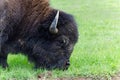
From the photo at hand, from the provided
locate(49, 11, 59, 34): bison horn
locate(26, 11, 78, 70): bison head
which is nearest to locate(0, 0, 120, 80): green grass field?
locate(26, 11, 78, 70): bison head

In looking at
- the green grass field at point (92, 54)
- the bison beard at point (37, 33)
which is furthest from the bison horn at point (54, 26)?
the green grass field at point (92, 54)

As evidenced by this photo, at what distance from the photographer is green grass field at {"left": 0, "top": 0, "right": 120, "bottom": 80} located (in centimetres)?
909

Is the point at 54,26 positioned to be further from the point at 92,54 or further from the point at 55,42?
the point at 92,54

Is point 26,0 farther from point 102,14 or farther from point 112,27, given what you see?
point 102,14

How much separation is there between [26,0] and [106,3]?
15.6 metres

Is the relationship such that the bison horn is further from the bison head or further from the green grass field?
the green grass field

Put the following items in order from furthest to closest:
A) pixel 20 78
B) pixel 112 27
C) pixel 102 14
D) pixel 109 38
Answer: pixel 102 14
pixel 112 27
pixel 109 38
pixel 20 78

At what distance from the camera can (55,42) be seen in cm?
940

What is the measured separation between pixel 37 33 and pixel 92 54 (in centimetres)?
224

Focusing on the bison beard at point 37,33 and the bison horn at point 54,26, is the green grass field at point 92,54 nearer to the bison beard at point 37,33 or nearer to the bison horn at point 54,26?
the bison beard at point 37,33

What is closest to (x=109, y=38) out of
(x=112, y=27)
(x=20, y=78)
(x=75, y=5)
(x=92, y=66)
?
(x=112, y=27)

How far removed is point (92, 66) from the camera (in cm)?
980

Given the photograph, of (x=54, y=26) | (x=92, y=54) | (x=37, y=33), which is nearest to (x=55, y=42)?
(x=54, y=26)

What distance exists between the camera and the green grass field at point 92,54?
9.09 metres
